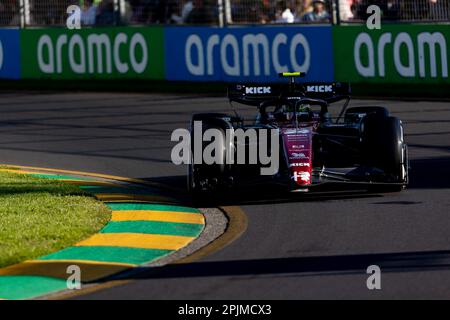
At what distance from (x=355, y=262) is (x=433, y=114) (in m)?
9.08

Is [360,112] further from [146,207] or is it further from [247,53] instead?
[247,53]

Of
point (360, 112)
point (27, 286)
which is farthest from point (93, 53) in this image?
point (27, 286)

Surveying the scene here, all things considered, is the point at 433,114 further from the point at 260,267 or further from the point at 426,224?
the point at 260,267

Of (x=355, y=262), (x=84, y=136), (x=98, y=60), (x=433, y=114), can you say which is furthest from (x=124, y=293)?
(x=98, y=60)

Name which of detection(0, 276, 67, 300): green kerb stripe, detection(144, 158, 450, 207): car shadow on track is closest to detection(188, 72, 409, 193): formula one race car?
detection(144, 158, 450, 207): car shadow on track

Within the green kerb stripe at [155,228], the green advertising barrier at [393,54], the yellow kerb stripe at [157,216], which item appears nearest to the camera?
the green kerb stripe at [155,228]

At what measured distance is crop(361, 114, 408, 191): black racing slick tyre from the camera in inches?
443

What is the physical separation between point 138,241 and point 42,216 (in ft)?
4.83

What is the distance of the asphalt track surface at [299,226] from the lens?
26.3 ft

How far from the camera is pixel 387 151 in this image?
1123 cm

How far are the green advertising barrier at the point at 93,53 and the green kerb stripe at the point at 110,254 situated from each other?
13963mm

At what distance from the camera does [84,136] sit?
16.9 metres

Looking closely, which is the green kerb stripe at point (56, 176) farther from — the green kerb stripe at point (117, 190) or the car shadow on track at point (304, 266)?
the car shadow on track at point (304, 266)

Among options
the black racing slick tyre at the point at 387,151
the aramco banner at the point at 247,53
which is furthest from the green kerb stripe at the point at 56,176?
the aramco banner at the point at 247,53
